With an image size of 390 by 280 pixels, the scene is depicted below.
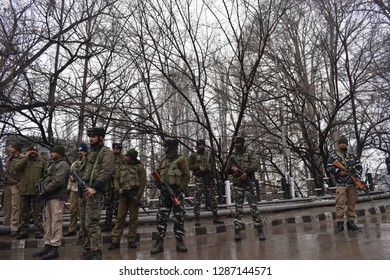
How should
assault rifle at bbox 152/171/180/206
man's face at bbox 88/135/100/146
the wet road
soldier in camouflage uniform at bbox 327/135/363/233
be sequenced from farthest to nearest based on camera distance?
soldier in camouflage uniform at bbox 327/135/363/233 → assault rifle at bbox 152/171/180/206 → man's face at bbox 88/135/100/146 → the wet road

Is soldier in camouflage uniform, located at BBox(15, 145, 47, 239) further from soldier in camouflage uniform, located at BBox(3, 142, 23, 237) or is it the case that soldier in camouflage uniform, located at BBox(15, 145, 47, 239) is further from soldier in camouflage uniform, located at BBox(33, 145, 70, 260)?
soldier in camouflage uniform, located at BBox(33, 145, 70, 260)

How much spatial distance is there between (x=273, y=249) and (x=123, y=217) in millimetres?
2748

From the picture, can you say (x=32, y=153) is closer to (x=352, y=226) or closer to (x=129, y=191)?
(x=129, y=191)

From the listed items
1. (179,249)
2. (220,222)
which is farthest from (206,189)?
(179,249)

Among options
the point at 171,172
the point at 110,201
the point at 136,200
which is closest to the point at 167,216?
the point at 171,172

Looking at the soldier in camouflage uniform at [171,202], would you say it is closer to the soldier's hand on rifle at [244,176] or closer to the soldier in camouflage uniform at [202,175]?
the soldier's hand on rifle at [244,176]

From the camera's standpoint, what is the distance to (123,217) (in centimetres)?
641

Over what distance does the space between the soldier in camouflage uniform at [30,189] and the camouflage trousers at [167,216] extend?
2.77 metres

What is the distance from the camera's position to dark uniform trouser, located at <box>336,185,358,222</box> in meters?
6.89

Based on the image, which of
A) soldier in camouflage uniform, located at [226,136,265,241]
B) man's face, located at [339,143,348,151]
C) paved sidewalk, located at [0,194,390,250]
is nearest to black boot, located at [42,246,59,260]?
paved sidewalk, located at [0,194,390,250]

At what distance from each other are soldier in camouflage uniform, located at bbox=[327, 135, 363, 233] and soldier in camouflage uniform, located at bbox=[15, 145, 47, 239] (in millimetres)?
5948

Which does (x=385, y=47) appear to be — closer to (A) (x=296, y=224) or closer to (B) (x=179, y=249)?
(A) (x=296, y=224)

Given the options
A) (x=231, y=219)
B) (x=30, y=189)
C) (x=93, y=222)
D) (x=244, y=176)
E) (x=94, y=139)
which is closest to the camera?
(x=93, y=222)
